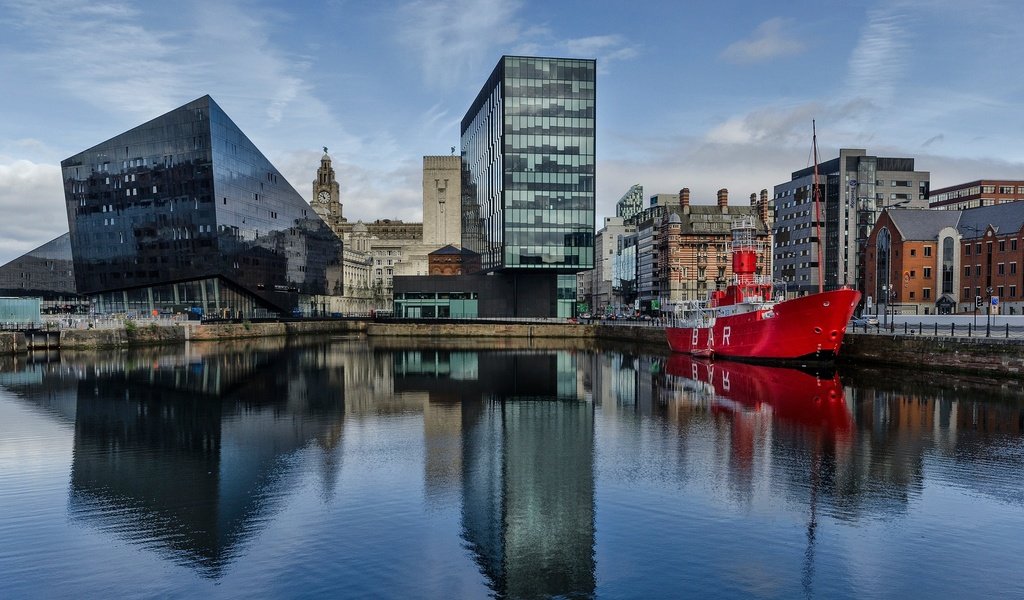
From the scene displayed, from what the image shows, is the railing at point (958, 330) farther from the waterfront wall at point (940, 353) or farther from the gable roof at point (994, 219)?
the gable roof at point (994, 219)

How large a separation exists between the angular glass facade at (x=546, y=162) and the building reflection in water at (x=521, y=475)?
52.9 meters

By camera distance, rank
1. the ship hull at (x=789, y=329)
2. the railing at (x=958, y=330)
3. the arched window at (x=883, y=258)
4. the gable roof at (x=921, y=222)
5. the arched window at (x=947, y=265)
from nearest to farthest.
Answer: the railing at (x=958, y=330), the ship hull at (x=789, y=329), the arched window at (x=947, y=265), the gable roof at (x=921, y=222), the arched window at (x=883, y=258)

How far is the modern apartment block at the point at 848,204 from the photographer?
13200 centimetres

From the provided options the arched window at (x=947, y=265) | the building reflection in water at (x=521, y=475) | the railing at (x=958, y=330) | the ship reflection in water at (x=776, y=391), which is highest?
the arched window at (x=947, y=265)

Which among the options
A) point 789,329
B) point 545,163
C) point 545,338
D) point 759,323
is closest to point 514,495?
point 789,329

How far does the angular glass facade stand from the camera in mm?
98875

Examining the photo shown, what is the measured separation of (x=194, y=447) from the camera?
89.0 feet

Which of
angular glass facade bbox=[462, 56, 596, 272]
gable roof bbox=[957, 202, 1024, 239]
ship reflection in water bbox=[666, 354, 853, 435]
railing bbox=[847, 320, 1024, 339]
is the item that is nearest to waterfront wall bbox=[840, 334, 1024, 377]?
railing bbox=[847, 320, 1024, 339]

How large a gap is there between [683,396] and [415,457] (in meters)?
21.6

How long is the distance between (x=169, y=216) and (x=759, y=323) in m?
81.4

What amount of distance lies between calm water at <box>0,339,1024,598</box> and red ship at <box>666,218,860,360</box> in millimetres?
13477

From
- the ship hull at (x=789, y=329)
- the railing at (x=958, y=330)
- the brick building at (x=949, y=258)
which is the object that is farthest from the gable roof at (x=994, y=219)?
the ship hull at (x=789, y=329)

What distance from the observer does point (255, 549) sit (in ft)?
53.0

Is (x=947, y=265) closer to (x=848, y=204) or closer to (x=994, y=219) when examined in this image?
(x=994, y=219)
